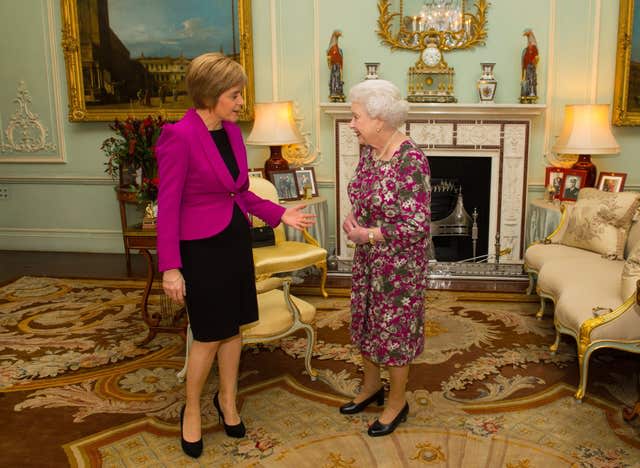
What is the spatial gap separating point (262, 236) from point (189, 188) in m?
2.32

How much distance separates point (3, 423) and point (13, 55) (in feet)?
15.7

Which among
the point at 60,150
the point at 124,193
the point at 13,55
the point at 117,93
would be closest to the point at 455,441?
the point at 124,193

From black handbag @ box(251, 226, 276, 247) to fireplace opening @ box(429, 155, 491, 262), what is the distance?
1981 millimetres

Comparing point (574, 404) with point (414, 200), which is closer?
point (414, 200)

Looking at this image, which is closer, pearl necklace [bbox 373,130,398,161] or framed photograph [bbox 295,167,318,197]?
pearl necklace [bbox 373,130,398,161]

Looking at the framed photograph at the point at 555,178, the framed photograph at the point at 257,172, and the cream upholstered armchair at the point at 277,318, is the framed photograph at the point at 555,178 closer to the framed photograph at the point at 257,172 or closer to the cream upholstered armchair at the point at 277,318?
the framed photograph at the point at 257,172

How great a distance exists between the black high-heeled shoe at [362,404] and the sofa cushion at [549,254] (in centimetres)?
188

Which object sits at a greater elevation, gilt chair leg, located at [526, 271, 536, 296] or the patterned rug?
gilt chair leg, located at [526, 271, 536, 296]

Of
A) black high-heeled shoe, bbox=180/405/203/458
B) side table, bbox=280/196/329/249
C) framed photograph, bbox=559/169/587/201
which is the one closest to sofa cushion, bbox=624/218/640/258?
framed photograph, bbox=559/169/587/201

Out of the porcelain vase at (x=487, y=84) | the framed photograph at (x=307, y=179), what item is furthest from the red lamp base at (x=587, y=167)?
the framed photograph at (x=307, y=179)

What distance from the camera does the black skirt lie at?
2447 millimetres

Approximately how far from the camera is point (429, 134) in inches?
226

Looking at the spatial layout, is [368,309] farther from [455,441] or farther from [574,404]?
[574,404]

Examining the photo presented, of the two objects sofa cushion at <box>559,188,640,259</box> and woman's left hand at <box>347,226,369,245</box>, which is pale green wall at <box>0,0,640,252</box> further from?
woman's left hand at <box>347,226,369,245</box>
